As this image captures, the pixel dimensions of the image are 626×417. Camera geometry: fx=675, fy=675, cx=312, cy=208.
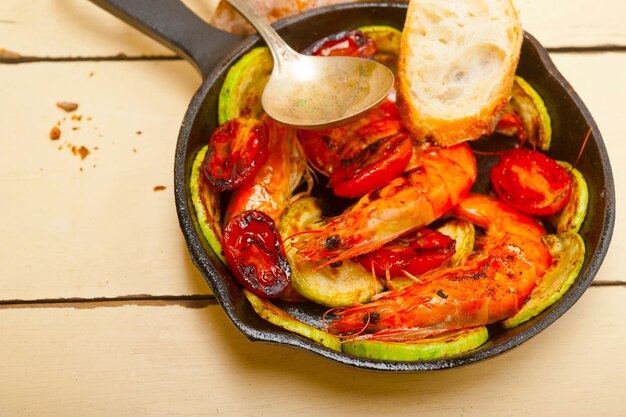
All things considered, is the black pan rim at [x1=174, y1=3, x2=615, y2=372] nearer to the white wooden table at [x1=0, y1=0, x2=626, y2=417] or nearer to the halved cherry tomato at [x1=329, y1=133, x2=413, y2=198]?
the white wooden table at [x1=0, y1=0, x2=626, y2=417]

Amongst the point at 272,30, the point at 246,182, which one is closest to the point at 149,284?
the point at 246,182

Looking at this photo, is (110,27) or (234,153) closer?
(234,153)

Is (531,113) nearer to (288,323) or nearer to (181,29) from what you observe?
(288,323)

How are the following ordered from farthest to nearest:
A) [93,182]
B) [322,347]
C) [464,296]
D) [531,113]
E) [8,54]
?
[8,54] → [93,182] → [531,113] → [464,296] → [322,347]

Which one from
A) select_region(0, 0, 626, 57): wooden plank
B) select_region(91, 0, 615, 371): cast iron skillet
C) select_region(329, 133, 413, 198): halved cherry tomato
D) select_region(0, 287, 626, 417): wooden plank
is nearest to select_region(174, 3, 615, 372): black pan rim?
select_region(91, 0, 615, 371): cast iron skillet

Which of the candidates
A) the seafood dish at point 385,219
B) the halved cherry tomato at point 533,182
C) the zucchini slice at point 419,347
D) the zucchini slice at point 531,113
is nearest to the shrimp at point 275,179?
the seafood dish at point 385,219

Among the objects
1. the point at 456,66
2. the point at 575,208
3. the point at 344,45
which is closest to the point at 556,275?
the point at 575,208
